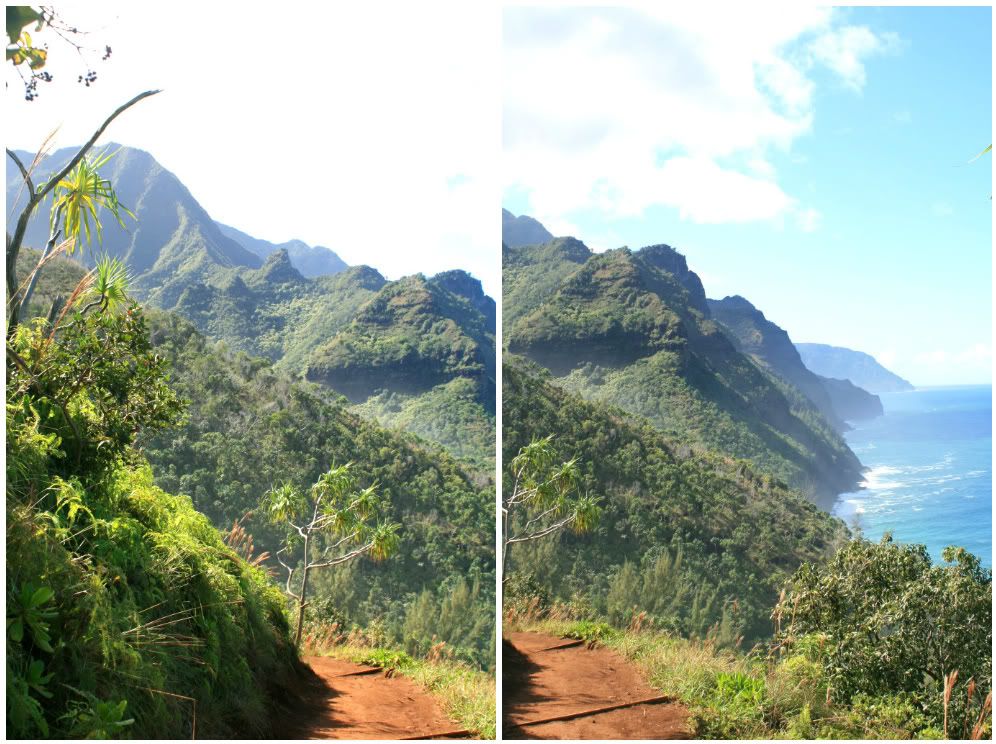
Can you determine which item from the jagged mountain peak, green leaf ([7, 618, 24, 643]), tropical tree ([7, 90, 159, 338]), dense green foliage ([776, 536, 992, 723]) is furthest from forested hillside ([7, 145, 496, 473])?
green leaf ([7, 618, 24, 643])

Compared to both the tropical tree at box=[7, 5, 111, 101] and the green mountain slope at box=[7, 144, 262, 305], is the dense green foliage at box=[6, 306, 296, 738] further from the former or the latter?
the tropical tree at box=[7, 5, 111, 101]

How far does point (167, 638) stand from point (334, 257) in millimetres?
2234

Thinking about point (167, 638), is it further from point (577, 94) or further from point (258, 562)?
point (577, 94)

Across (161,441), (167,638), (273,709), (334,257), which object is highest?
(334,257)

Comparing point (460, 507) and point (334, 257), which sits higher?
point (334, 257)

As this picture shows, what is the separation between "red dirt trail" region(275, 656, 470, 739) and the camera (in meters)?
3.51

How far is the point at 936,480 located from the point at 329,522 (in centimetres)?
293

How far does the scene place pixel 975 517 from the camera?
367 centimetres

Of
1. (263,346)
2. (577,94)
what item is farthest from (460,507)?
(577,94)

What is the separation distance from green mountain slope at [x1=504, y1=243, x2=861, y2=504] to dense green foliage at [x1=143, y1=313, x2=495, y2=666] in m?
0.95

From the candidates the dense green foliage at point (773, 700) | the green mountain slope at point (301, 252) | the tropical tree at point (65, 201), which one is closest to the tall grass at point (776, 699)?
the dense green foliage at point (773, 700)

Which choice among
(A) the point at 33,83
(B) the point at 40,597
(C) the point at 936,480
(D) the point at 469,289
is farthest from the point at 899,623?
(A) the point at 33,83

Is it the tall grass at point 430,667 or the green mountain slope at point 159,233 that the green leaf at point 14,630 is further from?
the green mountain slope at point 159,233

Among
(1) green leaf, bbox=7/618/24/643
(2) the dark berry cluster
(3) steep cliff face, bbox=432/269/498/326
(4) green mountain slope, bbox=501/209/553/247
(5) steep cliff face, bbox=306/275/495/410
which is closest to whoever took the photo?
(1) green leaf, bbox=7/618/24/643
